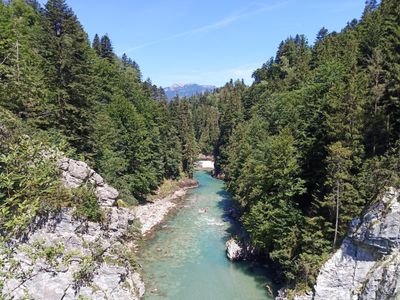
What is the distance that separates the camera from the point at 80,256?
15430 millimetres

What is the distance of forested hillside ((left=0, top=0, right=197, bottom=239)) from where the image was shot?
392 inches

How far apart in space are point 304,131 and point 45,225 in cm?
2237

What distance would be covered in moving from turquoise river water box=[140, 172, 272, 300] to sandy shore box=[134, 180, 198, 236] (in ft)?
4.70

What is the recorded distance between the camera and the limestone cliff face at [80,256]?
514 inches

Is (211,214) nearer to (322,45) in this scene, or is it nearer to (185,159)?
(185,159)

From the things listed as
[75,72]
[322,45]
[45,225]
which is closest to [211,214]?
[75,72]

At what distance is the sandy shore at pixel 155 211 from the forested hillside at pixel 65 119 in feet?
8.32

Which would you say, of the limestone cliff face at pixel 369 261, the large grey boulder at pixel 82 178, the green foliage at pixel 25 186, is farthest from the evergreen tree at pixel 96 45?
the limestone cliff face at pixel 369 261

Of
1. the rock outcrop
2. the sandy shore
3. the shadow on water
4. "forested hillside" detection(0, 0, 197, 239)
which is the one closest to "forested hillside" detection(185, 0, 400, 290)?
the shadow on water

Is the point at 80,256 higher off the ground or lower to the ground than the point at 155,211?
higher

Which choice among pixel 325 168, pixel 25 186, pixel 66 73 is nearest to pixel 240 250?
pixel 325 168

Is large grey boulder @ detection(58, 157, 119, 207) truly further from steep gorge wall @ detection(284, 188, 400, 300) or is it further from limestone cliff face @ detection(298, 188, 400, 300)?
limestone cliff face @ detection(298, 188, 400, 300)

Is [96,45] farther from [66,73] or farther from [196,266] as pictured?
[196,266]

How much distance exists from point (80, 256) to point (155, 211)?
28.3 metres
